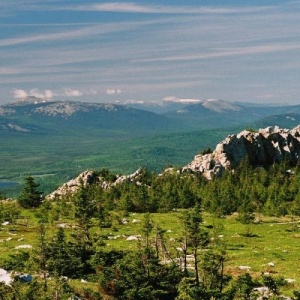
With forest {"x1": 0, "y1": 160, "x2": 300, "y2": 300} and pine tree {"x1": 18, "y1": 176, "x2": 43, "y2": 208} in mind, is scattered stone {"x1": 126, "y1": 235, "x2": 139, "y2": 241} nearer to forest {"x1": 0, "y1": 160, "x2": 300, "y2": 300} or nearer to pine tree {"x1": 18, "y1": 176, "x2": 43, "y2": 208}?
forest {"x1": 0, "y1": 160, "x2": 300, "y2": 300}

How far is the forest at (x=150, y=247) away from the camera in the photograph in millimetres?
41125

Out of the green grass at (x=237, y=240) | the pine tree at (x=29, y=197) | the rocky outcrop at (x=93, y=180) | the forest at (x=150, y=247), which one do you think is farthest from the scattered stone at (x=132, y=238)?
the rocky outcrop at (x=93, y=180)

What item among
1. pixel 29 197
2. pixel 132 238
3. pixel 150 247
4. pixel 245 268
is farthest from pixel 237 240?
pixel 29 197

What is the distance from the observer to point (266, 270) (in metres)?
53.6

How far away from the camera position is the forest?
41.1 meters

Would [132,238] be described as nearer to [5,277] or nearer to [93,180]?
[5,277]

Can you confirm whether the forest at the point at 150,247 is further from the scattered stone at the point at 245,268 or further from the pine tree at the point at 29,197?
the pine tree at the point at 29,197

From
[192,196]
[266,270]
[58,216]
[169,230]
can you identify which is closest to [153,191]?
[192,196]

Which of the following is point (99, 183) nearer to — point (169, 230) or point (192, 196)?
point (192, 196)

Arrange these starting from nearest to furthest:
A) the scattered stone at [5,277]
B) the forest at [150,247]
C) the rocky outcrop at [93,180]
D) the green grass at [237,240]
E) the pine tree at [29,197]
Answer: the scattered stone at [5,277], the forest at [150,247], the green grass at [237,240], the pine tree at [29,197], the rocky outcrop at [93,180]

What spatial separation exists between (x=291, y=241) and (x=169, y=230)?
75.4 feet

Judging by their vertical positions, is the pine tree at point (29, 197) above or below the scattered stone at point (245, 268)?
below

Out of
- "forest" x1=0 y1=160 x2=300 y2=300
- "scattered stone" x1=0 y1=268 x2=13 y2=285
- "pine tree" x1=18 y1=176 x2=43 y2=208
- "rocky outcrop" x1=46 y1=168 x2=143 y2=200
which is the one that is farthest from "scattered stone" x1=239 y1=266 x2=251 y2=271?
"rocky outcrop" x1=46 y1=168 x2=143 y2=200

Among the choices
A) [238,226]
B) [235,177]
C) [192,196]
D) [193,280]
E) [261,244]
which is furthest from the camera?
[235,177]
